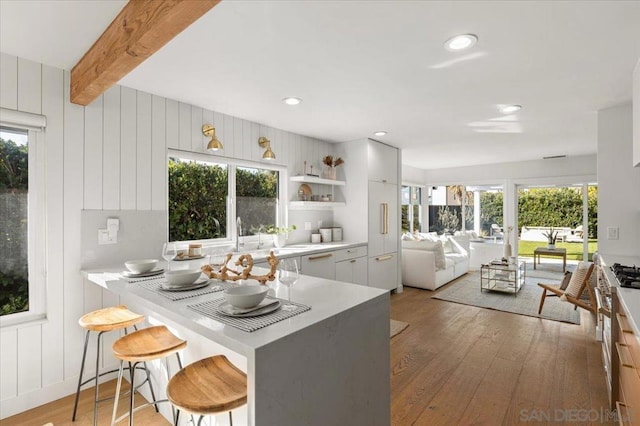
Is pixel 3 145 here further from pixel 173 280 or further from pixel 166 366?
pixel 166 366

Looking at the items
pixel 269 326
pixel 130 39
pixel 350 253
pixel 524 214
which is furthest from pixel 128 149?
pixel 524 214

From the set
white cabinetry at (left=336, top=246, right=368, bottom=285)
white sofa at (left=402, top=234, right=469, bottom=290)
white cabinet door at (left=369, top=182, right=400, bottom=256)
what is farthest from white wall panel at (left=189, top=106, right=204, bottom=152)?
white sofa at (left=402, top=234, right=469, bottom=290)

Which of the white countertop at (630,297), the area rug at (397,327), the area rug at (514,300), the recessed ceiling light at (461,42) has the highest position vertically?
the recessed ceiling light at (461,42)

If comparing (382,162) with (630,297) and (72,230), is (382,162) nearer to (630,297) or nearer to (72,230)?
(630,297)

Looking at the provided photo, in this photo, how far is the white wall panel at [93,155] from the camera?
2.40 meters

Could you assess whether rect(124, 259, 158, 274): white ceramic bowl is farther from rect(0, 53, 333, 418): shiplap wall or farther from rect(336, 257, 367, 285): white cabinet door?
rect(336, 257, 367, 285): white cabinet door

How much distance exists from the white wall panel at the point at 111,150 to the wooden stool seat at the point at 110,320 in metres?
0.90

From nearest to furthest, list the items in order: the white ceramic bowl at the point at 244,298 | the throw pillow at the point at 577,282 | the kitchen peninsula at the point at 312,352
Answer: the kitchen peninsula at the point at 312,352 → the white ceramic bowl at the point at 244,298 → the throw pillow at the point at 577,282

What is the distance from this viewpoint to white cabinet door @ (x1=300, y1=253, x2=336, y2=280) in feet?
11.3

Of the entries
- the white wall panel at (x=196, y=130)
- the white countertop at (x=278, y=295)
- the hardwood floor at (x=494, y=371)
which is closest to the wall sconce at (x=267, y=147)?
the white wall panel at (x=196, y=130)

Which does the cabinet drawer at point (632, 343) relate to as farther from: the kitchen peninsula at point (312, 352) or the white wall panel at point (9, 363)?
the white wall panel at point (9, 363)

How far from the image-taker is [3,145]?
2.14m

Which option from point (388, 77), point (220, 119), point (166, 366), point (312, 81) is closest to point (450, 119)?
point (388, 77)

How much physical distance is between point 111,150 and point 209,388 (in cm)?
218
